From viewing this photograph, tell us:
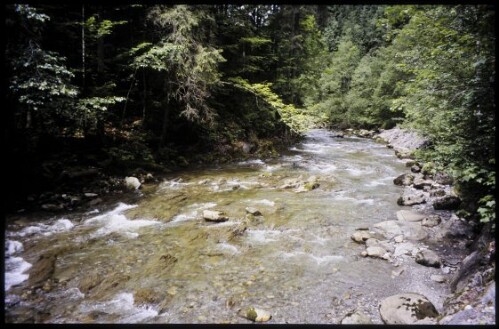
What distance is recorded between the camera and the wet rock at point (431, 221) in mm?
7963

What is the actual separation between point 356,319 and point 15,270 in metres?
5.87

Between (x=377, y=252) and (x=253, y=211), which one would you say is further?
(x=253, y=211)

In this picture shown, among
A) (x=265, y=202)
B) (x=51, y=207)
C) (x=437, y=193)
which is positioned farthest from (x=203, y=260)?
(x=437, y=193)

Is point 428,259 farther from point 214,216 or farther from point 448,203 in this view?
point 214,216

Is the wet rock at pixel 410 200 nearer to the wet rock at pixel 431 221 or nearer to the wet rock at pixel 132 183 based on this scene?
the wet rock at pixel 431 221

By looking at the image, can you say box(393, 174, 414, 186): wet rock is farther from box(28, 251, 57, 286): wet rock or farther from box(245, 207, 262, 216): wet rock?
box(28, 251, 57, 286): wet rock

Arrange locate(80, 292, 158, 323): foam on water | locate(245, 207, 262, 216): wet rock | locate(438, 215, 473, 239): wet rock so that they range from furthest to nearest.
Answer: locate(245, 207, 262, 216): wet rock, locate(438, 215, 473, 239): wet rock, locate(80, 292, 158, 323): foam on water

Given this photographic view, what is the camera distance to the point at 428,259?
6.30 meters

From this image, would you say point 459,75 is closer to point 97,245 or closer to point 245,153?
point 97,245

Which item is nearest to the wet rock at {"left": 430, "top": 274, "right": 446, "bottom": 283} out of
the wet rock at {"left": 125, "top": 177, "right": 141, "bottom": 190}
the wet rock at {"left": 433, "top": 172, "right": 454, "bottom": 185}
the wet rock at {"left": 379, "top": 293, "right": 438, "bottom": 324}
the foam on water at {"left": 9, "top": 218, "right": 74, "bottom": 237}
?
Result: the wet rock at {"left": 379, "top": 293, "right": 438, "bottom": 324}

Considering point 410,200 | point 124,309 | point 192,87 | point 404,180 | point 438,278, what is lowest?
point 124,309

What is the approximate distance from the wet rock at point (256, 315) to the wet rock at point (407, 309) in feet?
5.66

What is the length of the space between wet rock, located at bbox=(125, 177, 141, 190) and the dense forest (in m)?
0.83

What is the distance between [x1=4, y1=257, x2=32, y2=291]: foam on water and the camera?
5.40 meters
